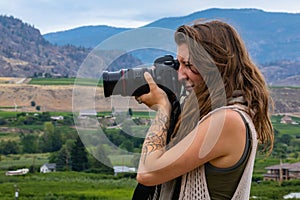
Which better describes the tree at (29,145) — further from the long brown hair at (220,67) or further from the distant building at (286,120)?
the long brown hair at (220,67)

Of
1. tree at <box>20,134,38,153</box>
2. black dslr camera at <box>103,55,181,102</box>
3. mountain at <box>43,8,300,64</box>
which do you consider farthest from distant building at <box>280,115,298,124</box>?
mountain at <box>43,8,300,64</box>

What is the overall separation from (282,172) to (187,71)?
87.9 feet

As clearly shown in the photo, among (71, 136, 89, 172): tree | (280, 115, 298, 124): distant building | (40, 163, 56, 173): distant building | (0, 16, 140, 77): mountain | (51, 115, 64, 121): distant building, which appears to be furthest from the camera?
(0, 16, 140, 77): mountain

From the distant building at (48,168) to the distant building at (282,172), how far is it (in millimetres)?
10541

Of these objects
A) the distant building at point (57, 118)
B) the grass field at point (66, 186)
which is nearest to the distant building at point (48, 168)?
the grass field at point (66, 186)

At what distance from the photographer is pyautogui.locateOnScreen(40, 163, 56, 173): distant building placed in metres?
29.2

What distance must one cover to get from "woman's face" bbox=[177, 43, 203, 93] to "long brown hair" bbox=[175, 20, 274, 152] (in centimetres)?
1

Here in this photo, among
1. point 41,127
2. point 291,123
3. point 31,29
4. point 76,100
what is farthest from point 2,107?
point 76,100

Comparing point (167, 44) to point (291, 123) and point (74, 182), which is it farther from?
point (291, 123)

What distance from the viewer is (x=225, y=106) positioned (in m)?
1.35

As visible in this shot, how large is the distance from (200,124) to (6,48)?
80.3m

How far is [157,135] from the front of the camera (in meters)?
1.42

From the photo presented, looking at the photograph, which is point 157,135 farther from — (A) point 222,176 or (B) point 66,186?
(B) point 66,186

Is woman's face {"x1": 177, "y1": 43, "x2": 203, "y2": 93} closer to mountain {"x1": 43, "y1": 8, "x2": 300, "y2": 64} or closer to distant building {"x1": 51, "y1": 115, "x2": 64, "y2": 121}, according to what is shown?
distant building {"x1": 51, "y1": 115, "x2": 64, "y2": 121}
